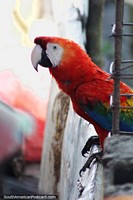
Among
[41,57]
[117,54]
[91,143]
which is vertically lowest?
[91,143]

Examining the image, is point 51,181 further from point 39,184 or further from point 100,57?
point 100,57

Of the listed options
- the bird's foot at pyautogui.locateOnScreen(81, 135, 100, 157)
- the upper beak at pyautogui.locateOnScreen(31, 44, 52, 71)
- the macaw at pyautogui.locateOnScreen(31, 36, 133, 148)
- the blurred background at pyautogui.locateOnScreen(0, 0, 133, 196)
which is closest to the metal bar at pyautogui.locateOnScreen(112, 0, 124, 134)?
the macaw at pyautogui.locateOnScreen(31, 36, 133, 148)

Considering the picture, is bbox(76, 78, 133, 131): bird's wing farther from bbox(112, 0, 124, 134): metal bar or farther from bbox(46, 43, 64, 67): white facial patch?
bbox(112, 0, 124, 134): metal bar

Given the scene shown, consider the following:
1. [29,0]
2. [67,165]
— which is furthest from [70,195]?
[29,0]

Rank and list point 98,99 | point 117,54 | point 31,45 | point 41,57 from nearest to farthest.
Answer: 1. point 117,54
2. point 98,99
3. point 41,57
4. point 31,45

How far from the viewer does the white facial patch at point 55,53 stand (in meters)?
3.52

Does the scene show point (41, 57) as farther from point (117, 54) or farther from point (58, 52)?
point (117, 54)

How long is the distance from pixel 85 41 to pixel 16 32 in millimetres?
499

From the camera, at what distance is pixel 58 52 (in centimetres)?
353

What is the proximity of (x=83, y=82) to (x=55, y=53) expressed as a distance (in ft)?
0.78

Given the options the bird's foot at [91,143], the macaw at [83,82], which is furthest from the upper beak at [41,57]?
the bird's foot at [91,143]

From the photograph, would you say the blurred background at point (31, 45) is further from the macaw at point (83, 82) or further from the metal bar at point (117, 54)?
the metal bar at point (117, 54)

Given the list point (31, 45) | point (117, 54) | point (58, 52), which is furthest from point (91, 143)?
point (31, 45)

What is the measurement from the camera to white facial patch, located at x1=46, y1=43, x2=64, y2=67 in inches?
139
